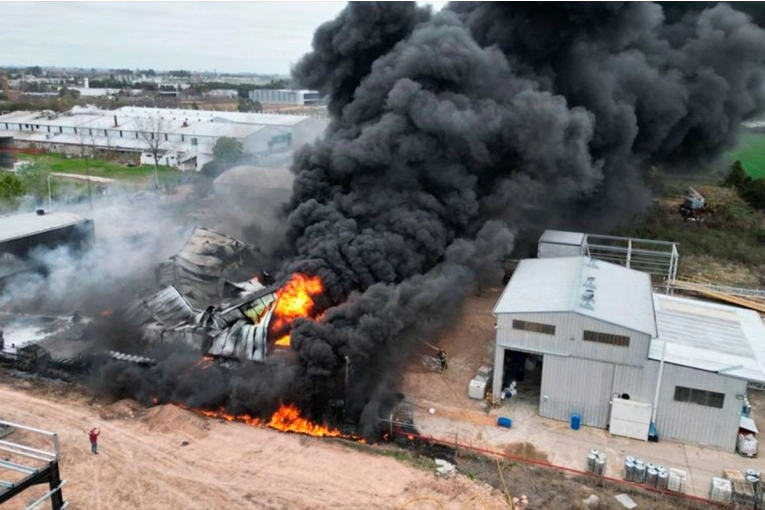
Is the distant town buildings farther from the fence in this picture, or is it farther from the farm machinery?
the fence

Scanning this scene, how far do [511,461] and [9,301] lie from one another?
82.8 feet

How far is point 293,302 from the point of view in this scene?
23188 millimetres

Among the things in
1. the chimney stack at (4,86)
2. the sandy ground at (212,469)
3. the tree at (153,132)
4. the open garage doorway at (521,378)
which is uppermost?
the chimney stack at (4,86)

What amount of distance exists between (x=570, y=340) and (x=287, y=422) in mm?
10013

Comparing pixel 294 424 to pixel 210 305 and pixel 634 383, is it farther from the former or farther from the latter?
pixel 634 383

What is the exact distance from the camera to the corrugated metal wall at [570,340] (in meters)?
20.4

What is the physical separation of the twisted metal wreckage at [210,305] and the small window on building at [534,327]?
8592 millimetres

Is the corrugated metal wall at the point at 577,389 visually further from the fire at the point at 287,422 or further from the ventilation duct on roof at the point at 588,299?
the fire at the point at 287,422

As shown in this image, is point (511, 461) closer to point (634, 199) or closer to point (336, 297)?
point (336, 297)

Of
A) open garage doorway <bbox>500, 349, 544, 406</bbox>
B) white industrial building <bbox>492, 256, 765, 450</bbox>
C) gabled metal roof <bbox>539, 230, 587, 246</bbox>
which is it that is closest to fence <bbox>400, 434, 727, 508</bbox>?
white industrial building <bbox>492, 256, 765, 450</bbox>

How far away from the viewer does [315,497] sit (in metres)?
17.2

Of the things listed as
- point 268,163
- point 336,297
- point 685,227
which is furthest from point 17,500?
point 268,163

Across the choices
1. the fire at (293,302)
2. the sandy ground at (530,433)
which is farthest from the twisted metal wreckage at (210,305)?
the sandy ground at (530,433)

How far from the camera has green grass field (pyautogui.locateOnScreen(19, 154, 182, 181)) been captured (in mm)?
62000
